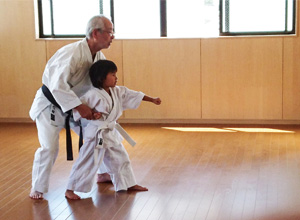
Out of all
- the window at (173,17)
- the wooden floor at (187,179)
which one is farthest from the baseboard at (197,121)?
the window at (173,17)

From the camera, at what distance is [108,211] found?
347 cm

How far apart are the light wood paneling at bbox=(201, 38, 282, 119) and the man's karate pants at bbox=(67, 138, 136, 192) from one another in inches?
105

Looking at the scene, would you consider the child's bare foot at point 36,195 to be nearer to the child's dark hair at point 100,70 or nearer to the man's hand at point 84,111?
the man's hand at point 84,111

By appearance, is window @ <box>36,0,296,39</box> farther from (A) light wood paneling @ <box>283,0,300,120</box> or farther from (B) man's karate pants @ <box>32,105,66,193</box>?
(B) man's karate pants @ <box>32,105,66,193</box>

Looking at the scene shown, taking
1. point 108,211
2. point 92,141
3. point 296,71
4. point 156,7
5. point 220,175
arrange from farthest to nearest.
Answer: point 156,7 < point 296,71 < point 220,175 < point 92,141 < point 108,211

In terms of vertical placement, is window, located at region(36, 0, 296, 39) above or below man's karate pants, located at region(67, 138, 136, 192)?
above

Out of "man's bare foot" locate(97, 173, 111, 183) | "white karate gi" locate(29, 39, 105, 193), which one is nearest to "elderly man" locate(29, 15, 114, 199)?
"white karate gi" locate(29, 39, 105, 193)

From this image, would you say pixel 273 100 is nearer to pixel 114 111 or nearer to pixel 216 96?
pixel 216 96

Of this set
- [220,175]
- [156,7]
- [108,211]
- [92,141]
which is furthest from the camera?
[156,7]

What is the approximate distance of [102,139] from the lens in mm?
3709

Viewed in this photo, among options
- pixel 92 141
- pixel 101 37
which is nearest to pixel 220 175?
pixel 92 141

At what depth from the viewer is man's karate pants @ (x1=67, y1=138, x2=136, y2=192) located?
3734 millimetres

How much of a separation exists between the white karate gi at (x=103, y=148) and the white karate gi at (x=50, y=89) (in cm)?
13

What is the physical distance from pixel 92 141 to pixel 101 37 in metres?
0.68
